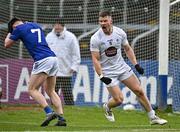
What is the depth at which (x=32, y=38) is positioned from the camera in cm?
1349

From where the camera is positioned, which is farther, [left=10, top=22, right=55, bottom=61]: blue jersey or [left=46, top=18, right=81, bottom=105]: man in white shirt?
[left=46, top=18, right=81, bottom=105]: man in white shirt

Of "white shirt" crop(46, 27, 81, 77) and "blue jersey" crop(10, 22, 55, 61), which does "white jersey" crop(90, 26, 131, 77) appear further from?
"white shirt" crop(46, 27, 81, 77)

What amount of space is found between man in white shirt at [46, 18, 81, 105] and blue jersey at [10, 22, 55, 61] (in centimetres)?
488

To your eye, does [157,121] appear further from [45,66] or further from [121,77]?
[45,66]

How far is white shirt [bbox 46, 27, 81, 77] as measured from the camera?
18.6 metres

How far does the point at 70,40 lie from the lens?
18641 millimetres

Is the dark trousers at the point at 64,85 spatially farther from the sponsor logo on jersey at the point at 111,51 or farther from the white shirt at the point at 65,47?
the sponsor logo on jersey at the point at 111,51

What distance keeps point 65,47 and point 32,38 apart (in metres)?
5.29

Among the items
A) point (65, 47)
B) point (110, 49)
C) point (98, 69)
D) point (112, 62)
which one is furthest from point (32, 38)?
point (65, 47)

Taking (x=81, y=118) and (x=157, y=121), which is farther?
(x=81, y=118)

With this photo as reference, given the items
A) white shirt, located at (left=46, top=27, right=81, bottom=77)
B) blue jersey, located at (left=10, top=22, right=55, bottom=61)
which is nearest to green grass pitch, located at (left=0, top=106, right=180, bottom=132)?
white shirt, located at (left=46, top=27, right=81, bottom=77)

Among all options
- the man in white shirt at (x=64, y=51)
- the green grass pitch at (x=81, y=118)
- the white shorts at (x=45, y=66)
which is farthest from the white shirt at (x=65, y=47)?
the white shorts at (x=45, y=66)

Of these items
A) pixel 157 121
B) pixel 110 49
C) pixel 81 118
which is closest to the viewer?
pixel 157 121

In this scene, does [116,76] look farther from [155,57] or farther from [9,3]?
[9,3]
